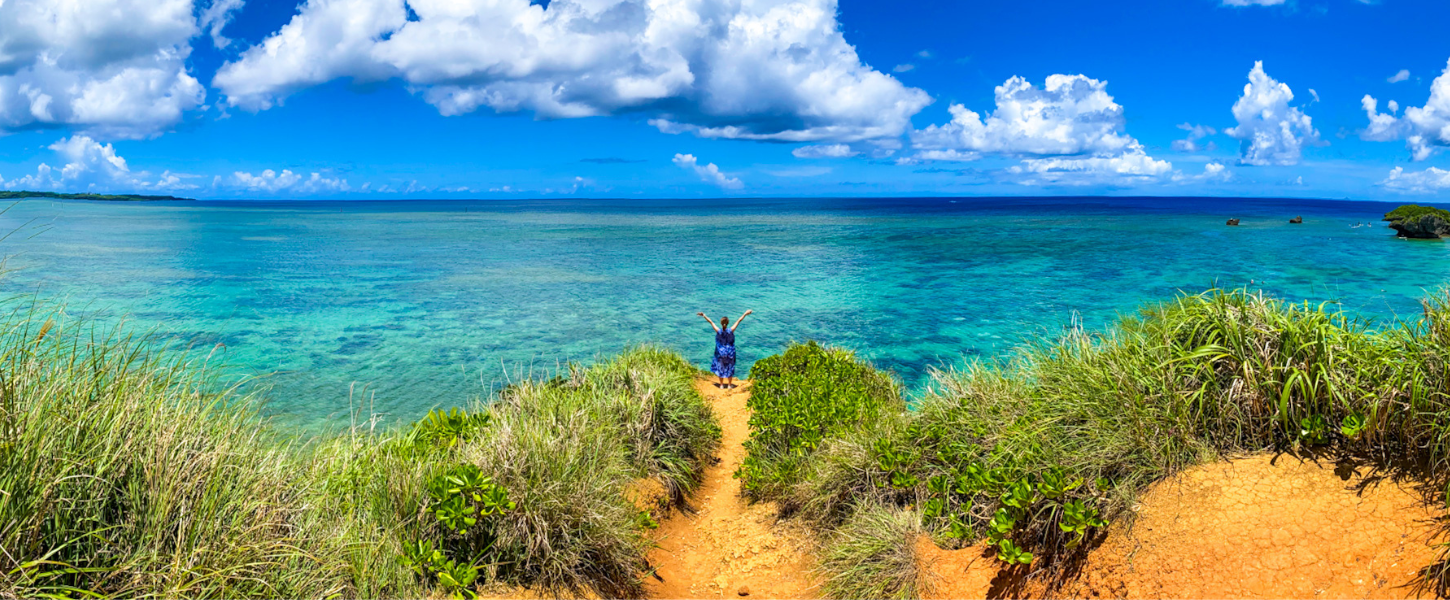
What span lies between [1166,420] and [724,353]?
10.5 metres

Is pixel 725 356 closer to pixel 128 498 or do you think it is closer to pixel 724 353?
pixel 724 353

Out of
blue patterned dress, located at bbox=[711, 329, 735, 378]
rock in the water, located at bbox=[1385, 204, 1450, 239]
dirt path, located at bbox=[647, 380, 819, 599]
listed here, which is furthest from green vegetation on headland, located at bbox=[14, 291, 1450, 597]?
rock in the water, located at bbox=[1385, 204, 1450, 239]

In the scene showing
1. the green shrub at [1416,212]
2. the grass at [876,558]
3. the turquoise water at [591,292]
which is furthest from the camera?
the green shrub at [1416,212]

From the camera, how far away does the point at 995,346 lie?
809 inches

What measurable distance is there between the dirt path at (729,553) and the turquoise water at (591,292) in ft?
13.7

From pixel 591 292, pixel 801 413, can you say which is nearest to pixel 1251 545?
pixel 801 413

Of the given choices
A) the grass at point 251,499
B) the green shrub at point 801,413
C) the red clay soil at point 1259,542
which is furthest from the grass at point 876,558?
the grass at point 251,499

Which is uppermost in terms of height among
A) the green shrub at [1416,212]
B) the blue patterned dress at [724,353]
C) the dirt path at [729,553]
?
the green shrub at [1416,212]

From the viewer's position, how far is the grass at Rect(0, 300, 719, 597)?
138 inches

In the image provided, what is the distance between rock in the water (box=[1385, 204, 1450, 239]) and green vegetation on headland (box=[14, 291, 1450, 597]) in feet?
224

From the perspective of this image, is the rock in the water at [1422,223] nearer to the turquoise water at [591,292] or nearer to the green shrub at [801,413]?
the turquoise water at [591,292]

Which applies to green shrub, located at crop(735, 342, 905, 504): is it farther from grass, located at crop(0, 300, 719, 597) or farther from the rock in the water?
the rock in the water

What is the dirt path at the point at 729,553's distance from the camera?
660 cm

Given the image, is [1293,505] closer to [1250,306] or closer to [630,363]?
[1250,306]
